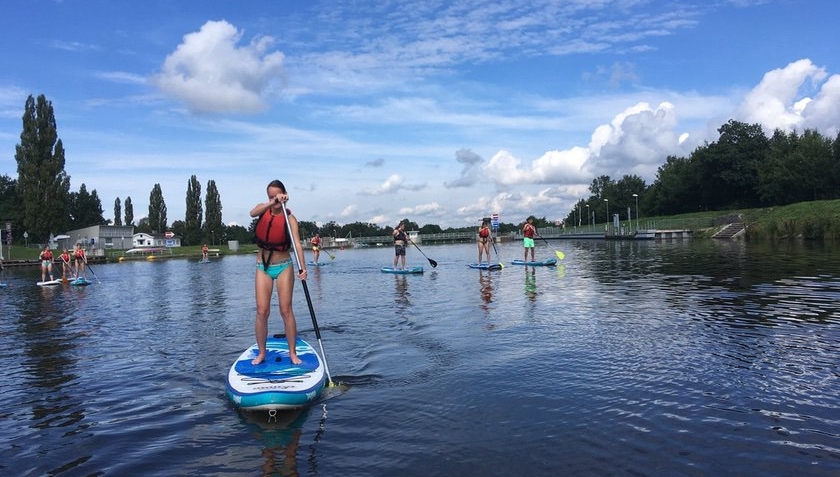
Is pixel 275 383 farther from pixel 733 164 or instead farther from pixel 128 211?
pixel 128 211

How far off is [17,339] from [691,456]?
49.3 ft

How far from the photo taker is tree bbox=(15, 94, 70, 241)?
7431cm

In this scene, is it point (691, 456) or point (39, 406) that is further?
point (39, 406)

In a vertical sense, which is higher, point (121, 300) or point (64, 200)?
point (64, 200)

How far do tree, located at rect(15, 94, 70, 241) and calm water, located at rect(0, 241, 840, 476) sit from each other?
232 ft

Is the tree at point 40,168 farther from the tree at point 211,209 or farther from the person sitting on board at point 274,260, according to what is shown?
the person sitting on board at point 274,260

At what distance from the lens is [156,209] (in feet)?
460

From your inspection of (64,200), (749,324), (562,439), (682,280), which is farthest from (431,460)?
(64,200)

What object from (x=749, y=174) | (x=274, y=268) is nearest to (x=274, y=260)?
(x=274, y=268)

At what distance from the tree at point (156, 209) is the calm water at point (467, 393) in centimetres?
13425

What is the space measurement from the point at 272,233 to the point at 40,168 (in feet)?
271

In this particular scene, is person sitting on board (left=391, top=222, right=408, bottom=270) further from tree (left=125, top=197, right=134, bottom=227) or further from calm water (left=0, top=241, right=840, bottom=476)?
tree (left=125, top=197, right=134, bottom=227)

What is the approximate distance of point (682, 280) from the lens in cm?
2130

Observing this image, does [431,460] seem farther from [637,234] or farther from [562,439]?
[637,234]
